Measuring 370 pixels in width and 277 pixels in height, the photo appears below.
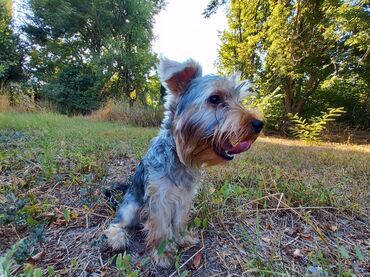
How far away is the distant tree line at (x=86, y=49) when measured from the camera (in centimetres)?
2230

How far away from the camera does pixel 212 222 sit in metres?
2.71

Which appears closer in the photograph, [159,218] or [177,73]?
[159,218]

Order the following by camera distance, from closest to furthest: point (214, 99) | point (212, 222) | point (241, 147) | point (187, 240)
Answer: point (241, 147), point (214, 99), point (187, 240), point (212, 222)

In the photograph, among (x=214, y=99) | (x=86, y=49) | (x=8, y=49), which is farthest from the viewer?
(x=86, y=49)

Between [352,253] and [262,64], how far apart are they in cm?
1503

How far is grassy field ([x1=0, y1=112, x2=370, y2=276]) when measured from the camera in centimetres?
211

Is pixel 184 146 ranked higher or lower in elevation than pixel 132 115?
higher

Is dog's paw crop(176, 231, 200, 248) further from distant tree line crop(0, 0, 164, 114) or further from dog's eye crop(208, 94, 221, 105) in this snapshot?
distant tree line crop(0, 0, 164, 114)

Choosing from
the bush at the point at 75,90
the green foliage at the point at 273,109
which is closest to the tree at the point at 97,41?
the bush at the point at 75,90

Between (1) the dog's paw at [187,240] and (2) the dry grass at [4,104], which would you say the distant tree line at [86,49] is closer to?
(2) the dry grass at [4,104]

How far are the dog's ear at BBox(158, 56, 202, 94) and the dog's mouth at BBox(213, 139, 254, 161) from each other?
0.70m

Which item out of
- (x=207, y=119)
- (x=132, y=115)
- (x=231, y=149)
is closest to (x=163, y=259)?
(x=231, y=149)

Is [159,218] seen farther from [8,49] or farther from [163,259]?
[8,49]

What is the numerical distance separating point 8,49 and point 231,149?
2633 cm
